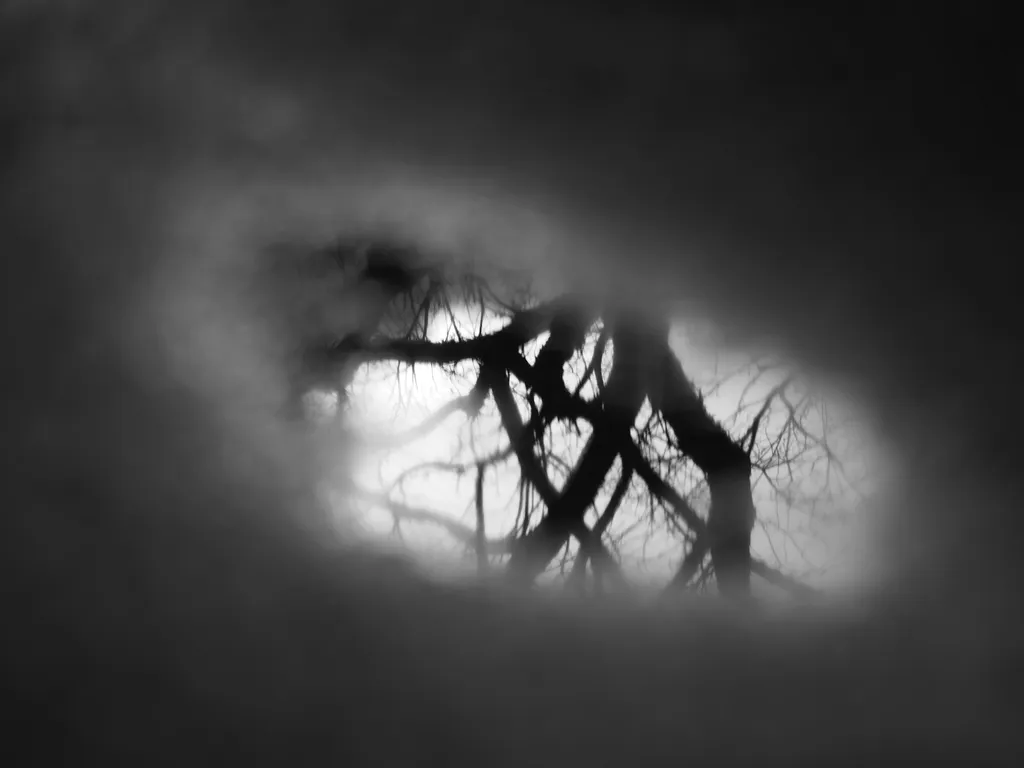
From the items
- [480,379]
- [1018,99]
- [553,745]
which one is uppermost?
[1018,99]

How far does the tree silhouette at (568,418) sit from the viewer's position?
23 centimetres

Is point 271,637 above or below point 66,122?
below

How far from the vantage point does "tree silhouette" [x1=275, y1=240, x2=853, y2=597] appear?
23 cm

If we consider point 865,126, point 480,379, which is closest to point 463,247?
point 480,379

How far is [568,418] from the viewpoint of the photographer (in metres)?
0.25

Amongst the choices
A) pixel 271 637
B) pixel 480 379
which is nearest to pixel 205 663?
pixel 271 637

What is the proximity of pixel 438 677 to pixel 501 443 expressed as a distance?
76 millimetres

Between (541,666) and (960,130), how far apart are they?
23cm

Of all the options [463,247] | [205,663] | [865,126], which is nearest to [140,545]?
[205,663]

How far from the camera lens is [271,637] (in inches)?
8.0

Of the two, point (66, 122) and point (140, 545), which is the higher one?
point (66, 122)

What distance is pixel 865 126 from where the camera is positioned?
0.87ft

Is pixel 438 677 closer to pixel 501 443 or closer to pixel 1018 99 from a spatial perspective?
pixel 501 443

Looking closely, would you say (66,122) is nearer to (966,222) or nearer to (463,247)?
(463,247)
